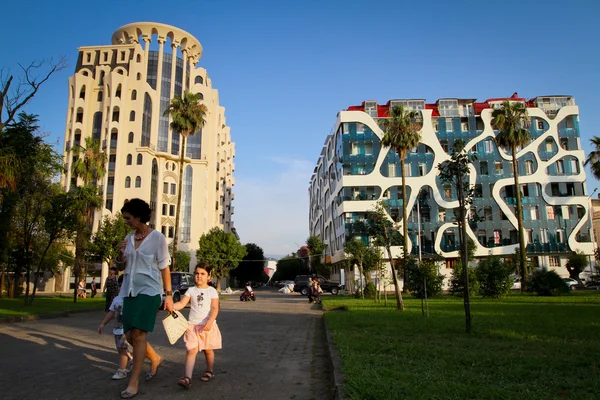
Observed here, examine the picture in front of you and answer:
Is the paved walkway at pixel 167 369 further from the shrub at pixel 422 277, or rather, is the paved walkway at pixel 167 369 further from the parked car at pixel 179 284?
the shrub at pixel 422 277

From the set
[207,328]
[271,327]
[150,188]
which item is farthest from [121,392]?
[150,188]

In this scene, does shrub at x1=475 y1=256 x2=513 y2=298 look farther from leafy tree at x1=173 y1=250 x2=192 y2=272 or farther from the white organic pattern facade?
leafy tree at x1=173 y1=250 x2=192 y2=272

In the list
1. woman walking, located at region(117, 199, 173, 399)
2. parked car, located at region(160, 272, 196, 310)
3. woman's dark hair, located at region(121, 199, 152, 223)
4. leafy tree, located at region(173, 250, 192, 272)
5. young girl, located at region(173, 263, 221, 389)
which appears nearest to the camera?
woman walking, located at region(117, 199, 173, 399)

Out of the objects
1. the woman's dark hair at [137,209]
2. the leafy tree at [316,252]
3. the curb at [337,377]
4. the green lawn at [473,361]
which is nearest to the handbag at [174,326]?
the woman's dark hair at [137,209]

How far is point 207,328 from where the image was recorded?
540cm

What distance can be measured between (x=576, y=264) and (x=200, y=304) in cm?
5647

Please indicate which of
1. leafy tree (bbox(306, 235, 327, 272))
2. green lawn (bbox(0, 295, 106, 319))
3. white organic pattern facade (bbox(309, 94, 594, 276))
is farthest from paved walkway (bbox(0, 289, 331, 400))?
leafy tree (bbox(306, 235, 327, 272))

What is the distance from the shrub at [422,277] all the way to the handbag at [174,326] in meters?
21.1

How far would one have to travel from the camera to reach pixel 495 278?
26125 mm

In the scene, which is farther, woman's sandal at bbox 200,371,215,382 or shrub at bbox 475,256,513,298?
shrub at bbox 475,256,513,298

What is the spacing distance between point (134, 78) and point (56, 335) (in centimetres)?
6219

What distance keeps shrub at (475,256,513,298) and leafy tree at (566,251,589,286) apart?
99.9ft

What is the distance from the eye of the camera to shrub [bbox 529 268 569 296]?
2723 cm

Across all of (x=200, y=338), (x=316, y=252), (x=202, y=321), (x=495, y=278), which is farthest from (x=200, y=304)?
(x=316, y=252)
